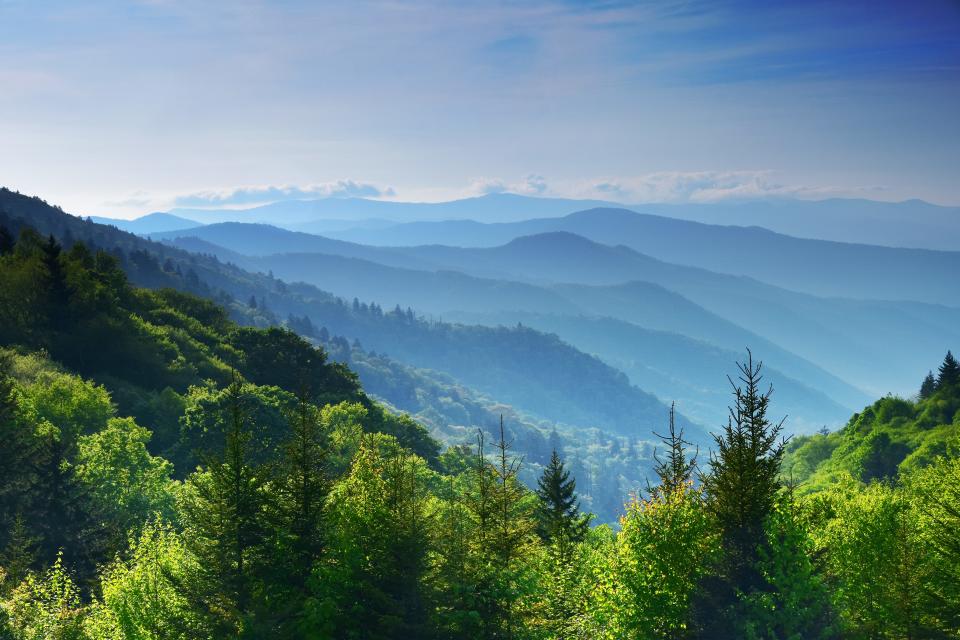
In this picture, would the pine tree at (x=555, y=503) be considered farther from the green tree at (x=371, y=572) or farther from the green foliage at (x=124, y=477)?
the green tree at (x=371, y=572)

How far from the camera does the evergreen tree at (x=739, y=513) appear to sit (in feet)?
93.7

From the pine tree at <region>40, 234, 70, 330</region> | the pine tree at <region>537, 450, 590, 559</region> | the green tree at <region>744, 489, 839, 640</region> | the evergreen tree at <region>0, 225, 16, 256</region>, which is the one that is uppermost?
the evergreen tree at <region>0, 225, 16, 256</region>

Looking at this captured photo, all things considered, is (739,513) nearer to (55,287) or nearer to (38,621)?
(38,621)

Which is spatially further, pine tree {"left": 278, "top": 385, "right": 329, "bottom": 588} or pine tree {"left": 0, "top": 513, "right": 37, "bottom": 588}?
pine tree {"left": 0, "top": 513, "right": 37, "bottom": 588}

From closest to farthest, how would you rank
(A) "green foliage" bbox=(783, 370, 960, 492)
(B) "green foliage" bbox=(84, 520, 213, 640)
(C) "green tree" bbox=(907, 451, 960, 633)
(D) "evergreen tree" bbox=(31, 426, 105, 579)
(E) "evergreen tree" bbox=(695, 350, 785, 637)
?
(B) "green foliage" bbox=(84, 520, 213, 640) → (C) "green tree" bbox=(907, 451, 960, 633) → (E) "evergreen tree" bbox=(695, 350, 785, 637) → (D) "evergreen tree" bbox=(31, 426, 105, 579) → (A) "green foliage" bbox=(783, 370, 960, 492)

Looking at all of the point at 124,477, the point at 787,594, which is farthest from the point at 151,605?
the point at 787,594

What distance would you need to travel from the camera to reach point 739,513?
29422 millimetres

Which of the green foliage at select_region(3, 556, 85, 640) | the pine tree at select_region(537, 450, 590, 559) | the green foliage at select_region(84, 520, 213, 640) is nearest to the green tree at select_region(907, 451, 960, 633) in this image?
the pine tree at select_region(537, 450, 590, 559)

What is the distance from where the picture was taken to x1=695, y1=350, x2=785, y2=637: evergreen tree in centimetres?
2856

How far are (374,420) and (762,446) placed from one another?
59949 millimetres

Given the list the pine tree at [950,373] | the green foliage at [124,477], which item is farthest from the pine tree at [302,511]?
the pine tree at [950,373]

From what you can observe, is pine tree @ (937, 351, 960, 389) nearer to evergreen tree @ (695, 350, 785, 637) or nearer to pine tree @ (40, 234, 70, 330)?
evergreen tree @ (695, 350, 785, 637)

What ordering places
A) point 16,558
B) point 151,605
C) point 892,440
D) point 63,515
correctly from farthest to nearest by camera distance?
1. point 892,440
2. point 63,515
3. point 16,558
4. point 151,605

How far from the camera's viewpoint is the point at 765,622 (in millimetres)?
28234
